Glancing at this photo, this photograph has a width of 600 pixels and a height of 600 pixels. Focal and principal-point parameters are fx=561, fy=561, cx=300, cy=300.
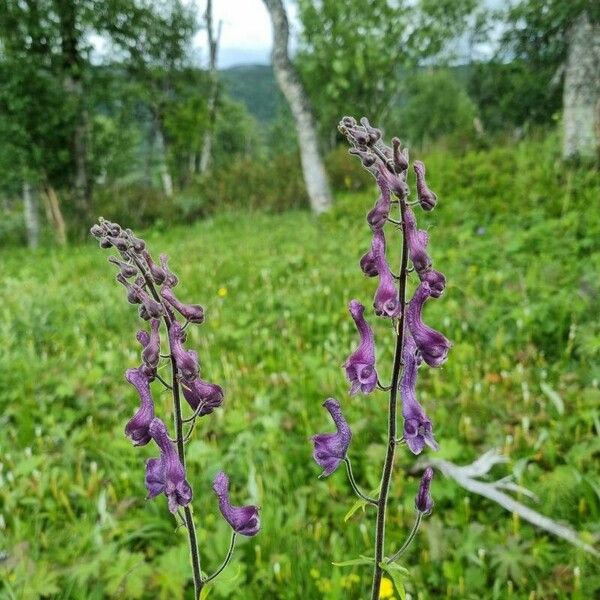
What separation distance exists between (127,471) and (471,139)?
18078mm

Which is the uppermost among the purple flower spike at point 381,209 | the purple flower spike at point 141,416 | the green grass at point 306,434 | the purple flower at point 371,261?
the purple flower spike at point 381,209

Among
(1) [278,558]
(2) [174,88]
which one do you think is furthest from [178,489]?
(2) [174,88]

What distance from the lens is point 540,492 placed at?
2.82 metres

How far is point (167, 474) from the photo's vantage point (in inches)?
51.6

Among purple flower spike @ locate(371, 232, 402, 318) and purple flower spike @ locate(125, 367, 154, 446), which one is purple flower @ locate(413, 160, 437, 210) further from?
purple flower spike @ locate(125, 367, 154, 446)

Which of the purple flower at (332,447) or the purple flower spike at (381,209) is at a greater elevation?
the purple flower spike at (381,209)

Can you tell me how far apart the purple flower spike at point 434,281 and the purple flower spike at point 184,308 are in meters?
0.55

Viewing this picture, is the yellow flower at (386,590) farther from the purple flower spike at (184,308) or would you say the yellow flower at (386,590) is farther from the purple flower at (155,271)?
the purple flower at (155,271)

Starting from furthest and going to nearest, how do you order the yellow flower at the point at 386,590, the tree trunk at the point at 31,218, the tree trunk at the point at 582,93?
the tree trunk at the point at 31,218 → the tree trunk at the point at 582,93 → the yellow flower at the point at 386,590

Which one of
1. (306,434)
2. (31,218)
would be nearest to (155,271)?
(306,434)

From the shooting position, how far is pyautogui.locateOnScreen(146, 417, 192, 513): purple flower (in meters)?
1.30

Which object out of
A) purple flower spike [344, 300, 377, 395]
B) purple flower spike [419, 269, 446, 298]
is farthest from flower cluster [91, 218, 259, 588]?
purple flower spike [419, 269, 446, 298]

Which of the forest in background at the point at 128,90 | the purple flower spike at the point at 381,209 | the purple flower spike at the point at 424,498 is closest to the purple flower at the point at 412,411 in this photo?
the purple flower spike at the point at 424,498

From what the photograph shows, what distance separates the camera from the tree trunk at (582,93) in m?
9.41
